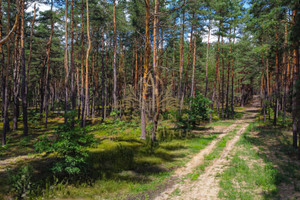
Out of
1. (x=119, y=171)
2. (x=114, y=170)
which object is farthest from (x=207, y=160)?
(x=114, y=170)

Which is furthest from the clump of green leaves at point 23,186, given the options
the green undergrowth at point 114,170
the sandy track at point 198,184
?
the sandy track at point 198,184

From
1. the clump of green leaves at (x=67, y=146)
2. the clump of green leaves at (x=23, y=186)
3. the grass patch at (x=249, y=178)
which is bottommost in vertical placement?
the grass patch at (x=249, y=178)

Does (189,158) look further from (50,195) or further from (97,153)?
(50,195)

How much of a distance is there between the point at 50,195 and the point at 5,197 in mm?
1334

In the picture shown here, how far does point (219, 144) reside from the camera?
13539 mm

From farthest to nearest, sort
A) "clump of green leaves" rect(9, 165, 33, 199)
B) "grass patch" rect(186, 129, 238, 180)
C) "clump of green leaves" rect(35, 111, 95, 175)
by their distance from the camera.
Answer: "grass patch" rect(186, 129, 238, 180), "clump of green leaves" rect(35, 111, 95, 175), "clump of green leaves" rect(9, 165, 33, 199)

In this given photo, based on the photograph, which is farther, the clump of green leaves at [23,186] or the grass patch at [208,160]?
the grass patch at [208,160]

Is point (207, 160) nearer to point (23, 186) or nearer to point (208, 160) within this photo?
point (208, 160)

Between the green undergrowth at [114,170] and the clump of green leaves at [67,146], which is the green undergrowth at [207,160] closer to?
the green undergrowth at [114,170]

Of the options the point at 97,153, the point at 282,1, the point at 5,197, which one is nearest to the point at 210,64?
the point at 282,1

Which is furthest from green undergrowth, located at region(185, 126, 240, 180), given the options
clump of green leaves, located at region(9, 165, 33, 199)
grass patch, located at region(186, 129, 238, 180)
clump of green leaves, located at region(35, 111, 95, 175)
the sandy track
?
clump of green leaves, located at region(9, 165, 33, 199)

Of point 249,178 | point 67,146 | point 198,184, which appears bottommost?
point 198,184

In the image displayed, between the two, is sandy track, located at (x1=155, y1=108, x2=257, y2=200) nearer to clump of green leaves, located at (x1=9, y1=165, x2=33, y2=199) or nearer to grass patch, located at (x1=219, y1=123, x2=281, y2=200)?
grass patch, located at (x1=219, y1=123, x2=281, y2=200)

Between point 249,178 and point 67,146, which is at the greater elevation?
point 67,146
